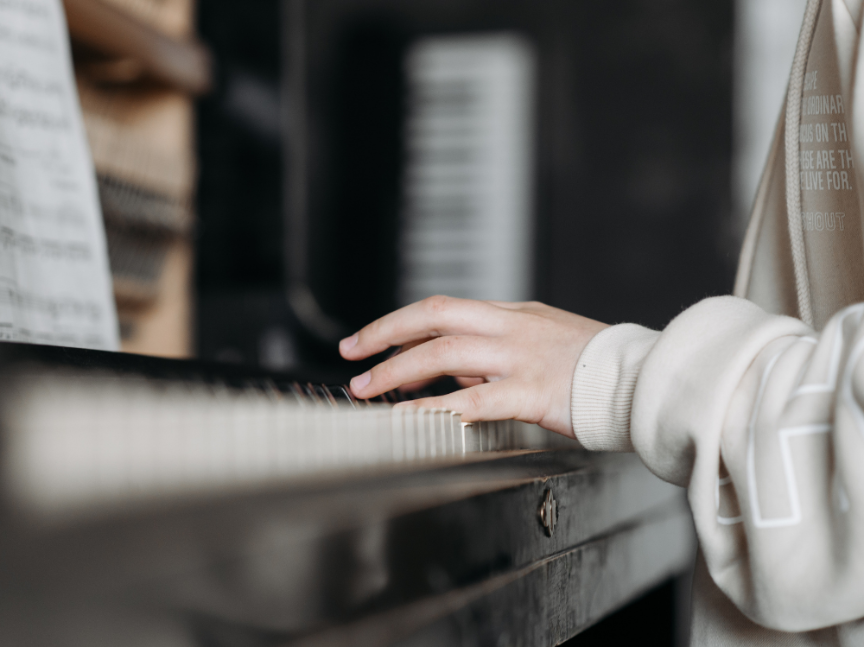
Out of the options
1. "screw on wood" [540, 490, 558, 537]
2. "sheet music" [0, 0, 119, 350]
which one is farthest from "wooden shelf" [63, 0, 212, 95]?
"screw on wood" [540, 490, 558, 537]

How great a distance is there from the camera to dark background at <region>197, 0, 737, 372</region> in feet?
11.3

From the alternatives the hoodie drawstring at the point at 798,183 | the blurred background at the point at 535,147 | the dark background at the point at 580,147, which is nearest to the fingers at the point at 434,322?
the hoodie drawstring at the point at 798,183

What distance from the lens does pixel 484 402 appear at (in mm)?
587

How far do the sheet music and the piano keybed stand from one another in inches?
21.0

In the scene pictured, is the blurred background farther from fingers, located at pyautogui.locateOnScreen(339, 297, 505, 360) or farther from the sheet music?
fingers, located at pyautogui.locateOnScreen(339, 297, 505, 360)

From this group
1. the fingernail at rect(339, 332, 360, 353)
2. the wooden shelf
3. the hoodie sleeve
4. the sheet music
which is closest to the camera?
the hoodie sleeve

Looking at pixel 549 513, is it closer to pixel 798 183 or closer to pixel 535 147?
pixel 798 183

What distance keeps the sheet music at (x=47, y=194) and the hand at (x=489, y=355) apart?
1.51 feet

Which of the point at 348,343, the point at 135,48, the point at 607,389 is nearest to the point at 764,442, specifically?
the point at 607,389

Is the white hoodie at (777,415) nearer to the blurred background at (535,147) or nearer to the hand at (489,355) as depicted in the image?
the hand at (489,355)

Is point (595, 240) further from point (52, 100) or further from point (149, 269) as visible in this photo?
point (52, 100)

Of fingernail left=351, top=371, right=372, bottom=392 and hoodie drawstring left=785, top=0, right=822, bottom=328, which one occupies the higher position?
hoodie drawstring left=785, top=0, right=822, bottom=328

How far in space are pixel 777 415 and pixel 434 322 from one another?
0.91 ft

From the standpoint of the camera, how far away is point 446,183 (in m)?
3.46
